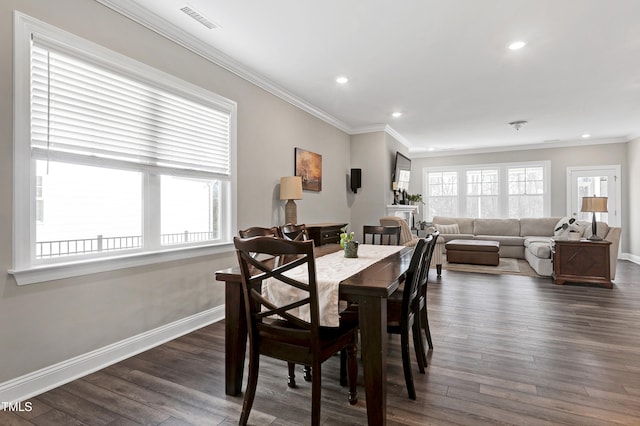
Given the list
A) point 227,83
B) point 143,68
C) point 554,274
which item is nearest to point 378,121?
point 227,83

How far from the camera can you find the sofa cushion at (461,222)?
27.7 ft

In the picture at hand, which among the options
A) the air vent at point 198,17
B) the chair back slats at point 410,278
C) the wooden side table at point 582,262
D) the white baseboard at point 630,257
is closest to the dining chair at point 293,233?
the chair back slats at point 410,278

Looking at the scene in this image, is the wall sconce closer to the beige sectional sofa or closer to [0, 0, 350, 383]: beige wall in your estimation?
the beige sectional sofa

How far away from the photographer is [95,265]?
8.04 feet

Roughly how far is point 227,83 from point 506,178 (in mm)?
7581

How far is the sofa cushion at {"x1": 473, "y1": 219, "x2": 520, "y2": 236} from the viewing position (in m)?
8.00

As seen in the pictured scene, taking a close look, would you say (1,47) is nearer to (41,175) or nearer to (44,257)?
(41,175)

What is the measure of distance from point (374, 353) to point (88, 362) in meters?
2.06

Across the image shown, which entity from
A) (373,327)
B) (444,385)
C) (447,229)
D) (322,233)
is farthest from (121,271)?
(447,229)

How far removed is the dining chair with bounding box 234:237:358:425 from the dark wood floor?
28 centimetres

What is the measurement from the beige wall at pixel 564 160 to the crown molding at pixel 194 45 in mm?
5910

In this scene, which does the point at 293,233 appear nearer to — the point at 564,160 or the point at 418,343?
the point at 418,343

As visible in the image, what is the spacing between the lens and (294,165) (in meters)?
4.89

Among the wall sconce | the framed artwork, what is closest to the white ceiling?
the framed artwork
